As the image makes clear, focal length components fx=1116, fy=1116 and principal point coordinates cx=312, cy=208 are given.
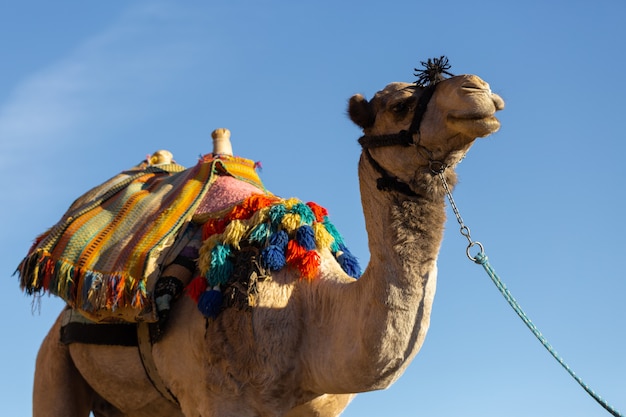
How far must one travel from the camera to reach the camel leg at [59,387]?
23.5ft

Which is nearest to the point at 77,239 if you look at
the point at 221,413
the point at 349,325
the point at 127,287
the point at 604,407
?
the point at 127,287

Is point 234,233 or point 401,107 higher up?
point 401,107

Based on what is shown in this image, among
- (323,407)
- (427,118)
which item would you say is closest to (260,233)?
(323,407)

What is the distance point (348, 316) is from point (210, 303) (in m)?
0.84

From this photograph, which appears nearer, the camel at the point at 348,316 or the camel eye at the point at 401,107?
the camel at the point at 348,316

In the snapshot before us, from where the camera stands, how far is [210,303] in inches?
240

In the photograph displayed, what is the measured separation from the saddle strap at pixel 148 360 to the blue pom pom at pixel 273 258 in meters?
0.94

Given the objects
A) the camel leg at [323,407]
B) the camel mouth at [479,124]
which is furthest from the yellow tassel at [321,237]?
the camel mouth at [479,124]

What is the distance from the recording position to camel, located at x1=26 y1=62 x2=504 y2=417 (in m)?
5.27

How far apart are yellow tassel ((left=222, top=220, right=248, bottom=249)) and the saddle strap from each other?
0.76 metres

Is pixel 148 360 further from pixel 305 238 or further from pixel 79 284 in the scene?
pixel 305 238

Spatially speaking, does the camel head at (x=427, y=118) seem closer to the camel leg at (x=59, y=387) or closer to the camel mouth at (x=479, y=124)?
the camel mouth at (x=479, y=124)

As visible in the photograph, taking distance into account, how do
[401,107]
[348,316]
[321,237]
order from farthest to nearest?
[321,237] < [348,316] < [401,107]

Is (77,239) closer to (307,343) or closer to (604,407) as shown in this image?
(307,343)
